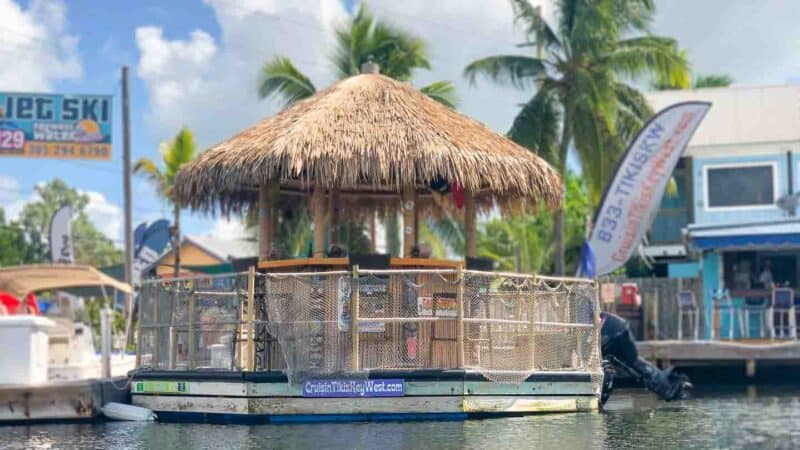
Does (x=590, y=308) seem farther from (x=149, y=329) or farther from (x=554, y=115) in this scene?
(x=554, y=115)

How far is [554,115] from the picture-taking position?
28500mm

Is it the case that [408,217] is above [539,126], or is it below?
below

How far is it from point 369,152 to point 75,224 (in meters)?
70.7

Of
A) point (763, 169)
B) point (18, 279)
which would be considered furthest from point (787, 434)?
point (763, 169)

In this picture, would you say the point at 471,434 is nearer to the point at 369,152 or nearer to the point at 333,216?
the point at 369,152

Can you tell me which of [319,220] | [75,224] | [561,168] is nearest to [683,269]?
[561,168]

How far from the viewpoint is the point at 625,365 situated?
677 inches

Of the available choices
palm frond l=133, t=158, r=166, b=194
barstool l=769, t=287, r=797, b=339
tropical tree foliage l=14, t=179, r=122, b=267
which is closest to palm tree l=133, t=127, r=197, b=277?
palm frond l=133, t=158, r=166, b=194

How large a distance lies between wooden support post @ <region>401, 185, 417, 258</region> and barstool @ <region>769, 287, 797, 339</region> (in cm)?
1017

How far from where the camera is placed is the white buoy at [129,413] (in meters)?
14.9

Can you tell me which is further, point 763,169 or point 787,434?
point 763,169

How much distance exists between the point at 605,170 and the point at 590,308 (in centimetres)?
1326

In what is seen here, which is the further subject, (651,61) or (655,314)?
(651,61)

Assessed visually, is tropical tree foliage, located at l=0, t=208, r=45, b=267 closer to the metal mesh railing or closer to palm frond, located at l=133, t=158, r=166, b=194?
palm frond, located at l=133, t=158, r=166, b=194
